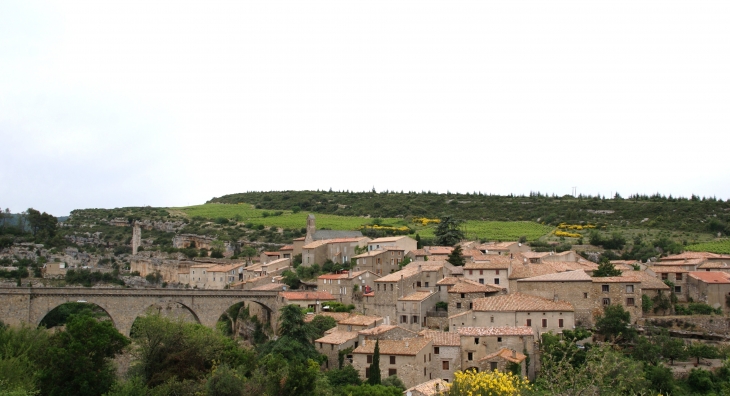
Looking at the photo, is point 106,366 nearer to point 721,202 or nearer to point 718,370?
point 718,370

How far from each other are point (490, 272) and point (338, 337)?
11034 millimetres

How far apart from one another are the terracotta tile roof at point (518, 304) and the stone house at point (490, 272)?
11.0 feet

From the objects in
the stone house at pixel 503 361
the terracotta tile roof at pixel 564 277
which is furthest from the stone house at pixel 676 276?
the stone house at pixel 503 361

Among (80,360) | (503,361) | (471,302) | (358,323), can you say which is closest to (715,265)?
(471,302)

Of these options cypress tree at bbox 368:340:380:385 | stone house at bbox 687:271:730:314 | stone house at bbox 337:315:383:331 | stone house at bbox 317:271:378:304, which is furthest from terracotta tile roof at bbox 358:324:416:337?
stone house at bbox 687:271:730:314

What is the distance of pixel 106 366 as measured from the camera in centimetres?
3559

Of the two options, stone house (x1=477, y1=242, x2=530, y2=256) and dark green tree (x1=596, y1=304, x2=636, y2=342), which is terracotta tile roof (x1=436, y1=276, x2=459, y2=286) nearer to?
dark green tree (x1=596, y1=304, x2=636, y2=342)

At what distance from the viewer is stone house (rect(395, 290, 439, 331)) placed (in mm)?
44344

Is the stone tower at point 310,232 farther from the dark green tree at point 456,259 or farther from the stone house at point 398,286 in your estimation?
the stone house at point 398,286

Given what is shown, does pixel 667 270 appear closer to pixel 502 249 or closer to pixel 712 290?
pixel 712 290

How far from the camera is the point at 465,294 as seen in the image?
Result: 1676 inches

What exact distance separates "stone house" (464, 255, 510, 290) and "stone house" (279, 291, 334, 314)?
11.4 metres

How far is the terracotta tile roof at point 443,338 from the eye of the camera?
38291mm

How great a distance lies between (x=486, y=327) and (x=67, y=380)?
72.0 ft
